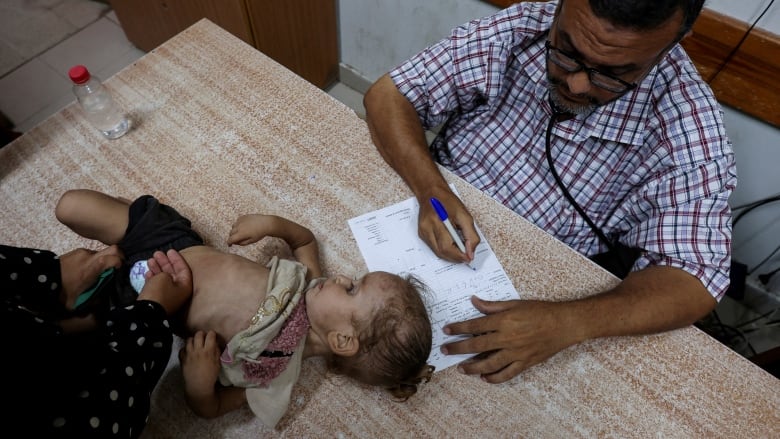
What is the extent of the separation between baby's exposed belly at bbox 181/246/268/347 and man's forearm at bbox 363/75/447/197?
1.46 ft

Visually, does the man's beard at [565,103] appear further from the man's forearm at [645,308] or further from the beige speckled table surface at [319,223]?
the man's forearm at [645,308]

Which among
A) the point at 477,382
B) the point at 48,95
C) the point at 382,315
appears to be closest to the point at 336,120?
the point at 382,315

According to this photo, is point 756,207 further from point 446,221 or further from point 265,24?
point 265,24

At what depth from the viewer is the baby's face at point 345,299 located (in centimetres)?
96

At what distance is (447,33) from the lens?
1.94m

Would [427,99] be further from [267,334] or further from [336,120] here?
[267,334]

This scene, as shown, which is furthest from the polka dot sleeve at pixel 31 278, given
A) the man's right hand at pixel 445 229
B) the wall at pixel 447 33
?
the wall at pixel 447 33

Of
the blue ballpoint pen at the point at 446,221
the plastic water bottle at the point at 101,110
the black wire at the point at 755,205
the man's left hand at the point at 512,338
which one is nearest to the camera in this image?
the man's left hand at the point at 512,338

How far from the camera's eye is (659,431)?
0.88m

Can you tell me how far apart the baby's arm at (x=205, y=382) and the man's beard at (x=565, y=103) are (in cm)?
95

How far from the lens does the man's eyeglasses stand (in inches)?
38.0

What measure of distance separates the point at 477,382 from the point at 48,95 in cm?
268

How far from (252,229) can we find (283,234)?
0.07m

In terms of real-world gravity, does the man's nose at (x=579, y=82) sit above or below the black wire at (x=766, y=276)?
above
